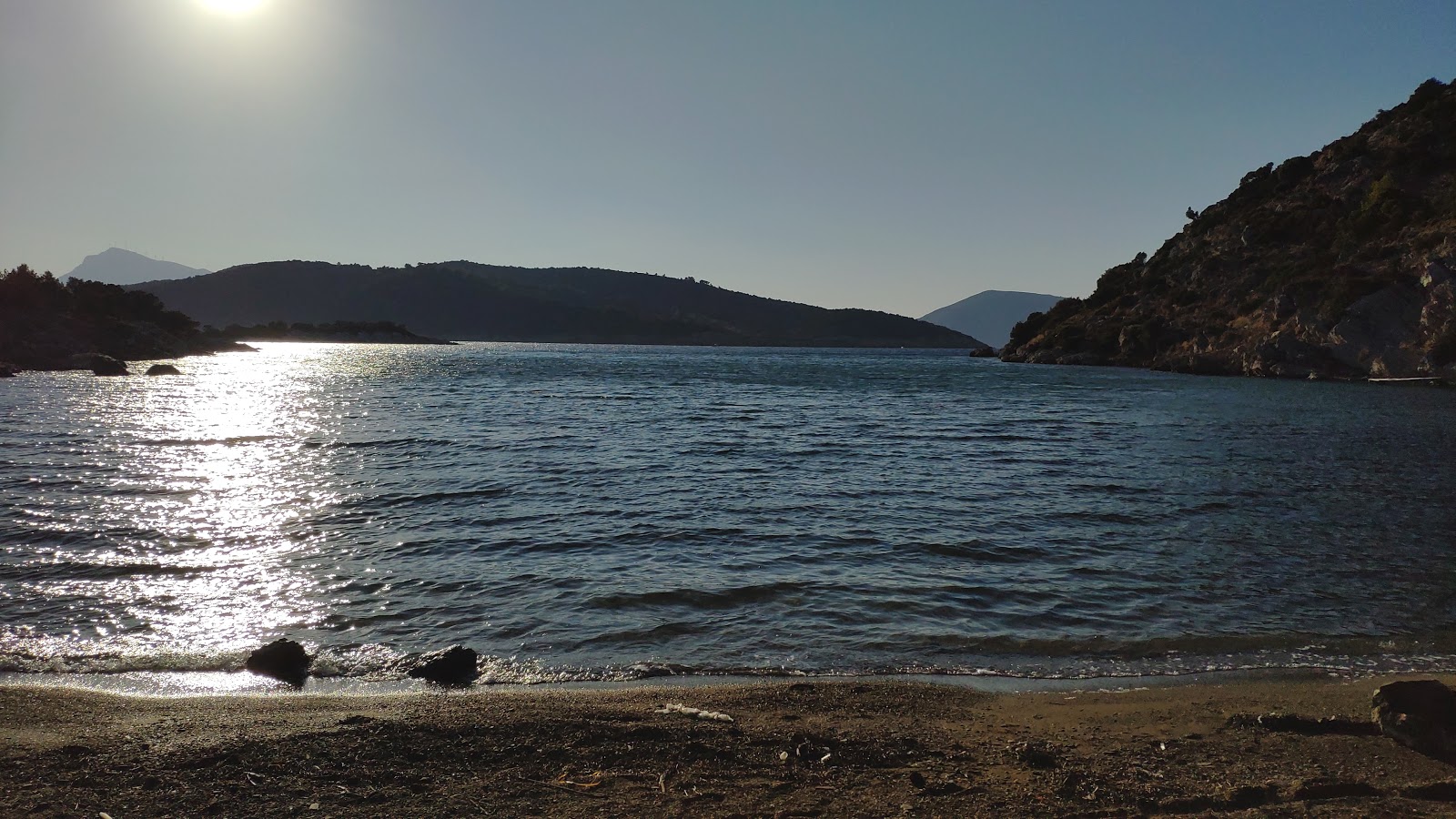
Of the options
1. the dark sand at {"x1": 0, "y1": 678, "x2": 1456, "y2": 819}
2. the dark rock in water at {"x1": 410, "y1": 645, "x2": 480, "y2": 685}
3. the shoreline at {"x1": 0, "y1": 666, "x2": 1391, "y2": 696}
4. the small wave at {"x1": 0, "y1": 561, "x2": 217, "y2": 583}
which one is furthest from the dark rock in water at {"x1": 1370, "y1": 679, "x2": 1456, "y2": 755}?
the small wave at {"x1": 0, "y1": 561, "x2": 217, "y2": 583}

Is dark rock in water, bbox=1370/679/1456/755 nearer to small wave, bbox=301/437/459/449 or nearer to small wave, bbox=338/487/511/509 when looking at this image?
small wave, bbox=338/487/511/509

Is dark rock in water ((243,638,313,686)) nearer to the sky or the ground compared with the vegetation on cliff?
nearer to the ground

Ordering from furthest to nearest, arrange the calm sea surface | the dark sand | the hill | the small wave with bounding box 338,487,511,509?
the hill
the small wave with bounding box 338,487,511,509
the calm sea surface
the dark sand

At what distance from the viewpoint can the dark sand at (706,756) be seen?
5574mm

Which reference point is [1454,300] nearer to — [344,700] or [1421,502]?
[1421,502]

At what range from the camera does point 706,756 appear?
6457 mm

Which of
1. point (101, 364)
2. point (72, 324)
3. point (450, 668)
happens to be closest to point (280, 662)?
→ point (450, 668)

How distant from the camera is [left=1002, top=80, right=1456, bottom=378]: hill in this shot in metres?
61.3

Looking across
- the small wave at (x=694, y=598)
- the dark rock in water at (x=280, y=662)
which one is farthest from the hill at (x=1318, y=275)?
the dark rock in water at (x=280, y=662)

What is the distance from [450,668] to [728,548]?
258 inches

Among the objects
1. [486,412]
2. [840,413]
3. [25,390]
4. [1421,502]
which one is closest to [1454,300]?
[840,413]

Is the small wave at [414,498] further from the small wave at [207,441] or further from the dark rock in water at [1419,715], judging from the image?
the dark rock in water at [1419,715]

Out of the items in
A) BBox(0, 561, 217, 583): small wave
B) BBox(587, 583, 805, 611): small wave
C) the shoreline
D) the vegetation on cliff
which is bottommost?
the shoreline

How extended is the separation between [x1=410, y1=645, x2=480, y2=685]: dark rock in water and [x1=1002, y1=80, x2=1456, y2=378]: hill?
71.3m
